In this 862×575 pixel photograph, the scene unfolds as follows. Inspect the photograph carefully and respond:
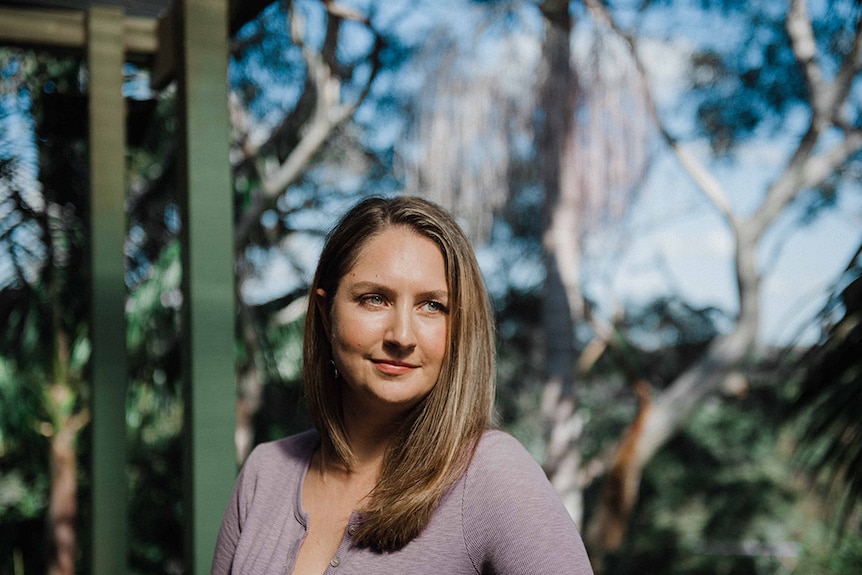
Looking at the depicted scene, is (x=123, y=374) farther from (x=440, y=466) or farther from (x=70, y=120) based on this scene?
(x=440, y=466)

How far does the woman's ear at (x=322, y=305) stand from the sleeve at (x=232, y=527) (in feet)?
0.84

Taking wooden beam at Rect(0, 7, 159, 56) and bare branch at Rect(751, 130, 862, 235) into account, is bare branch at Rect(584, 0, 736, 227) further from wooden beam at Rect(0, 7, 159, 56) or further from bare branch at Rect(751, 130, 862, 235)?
wooden beam at Rect(0, 7, 159, 56)

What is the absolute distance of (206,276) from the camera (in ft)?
6.49

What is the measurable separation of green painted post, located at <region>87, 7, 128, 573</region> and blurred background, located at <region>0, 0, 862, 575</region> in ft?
7.66

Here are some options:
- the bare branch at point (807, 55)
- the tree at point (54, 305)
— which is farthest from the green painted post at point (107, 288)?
the bare branch at point (807, 55)

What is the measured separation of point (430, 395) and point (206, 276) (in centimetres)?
101

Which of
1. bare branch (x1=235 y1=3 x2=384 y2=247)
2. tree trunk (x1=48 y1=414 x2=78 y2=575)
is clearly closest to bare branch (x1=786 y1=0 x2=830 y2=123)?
bare branch (x1=235 y1=3 x2=384 y2=247)

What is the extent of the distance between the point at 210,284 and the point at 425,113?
5555 mm

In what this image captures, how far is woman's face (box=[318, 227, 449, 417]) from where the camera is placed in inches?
43.5

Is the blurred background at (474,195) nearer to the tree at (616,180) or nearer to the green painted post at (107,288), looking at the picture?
the tree at (616,180)

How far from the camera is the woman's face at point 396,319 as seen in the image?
111 cm

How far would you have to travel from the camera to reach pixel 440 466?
1056mm

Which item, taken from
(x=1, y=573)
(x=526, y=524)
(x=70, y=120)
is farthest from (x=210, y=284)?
(x=1, y=573)

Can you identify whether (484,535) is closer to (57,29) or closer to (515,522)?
(515,522)
